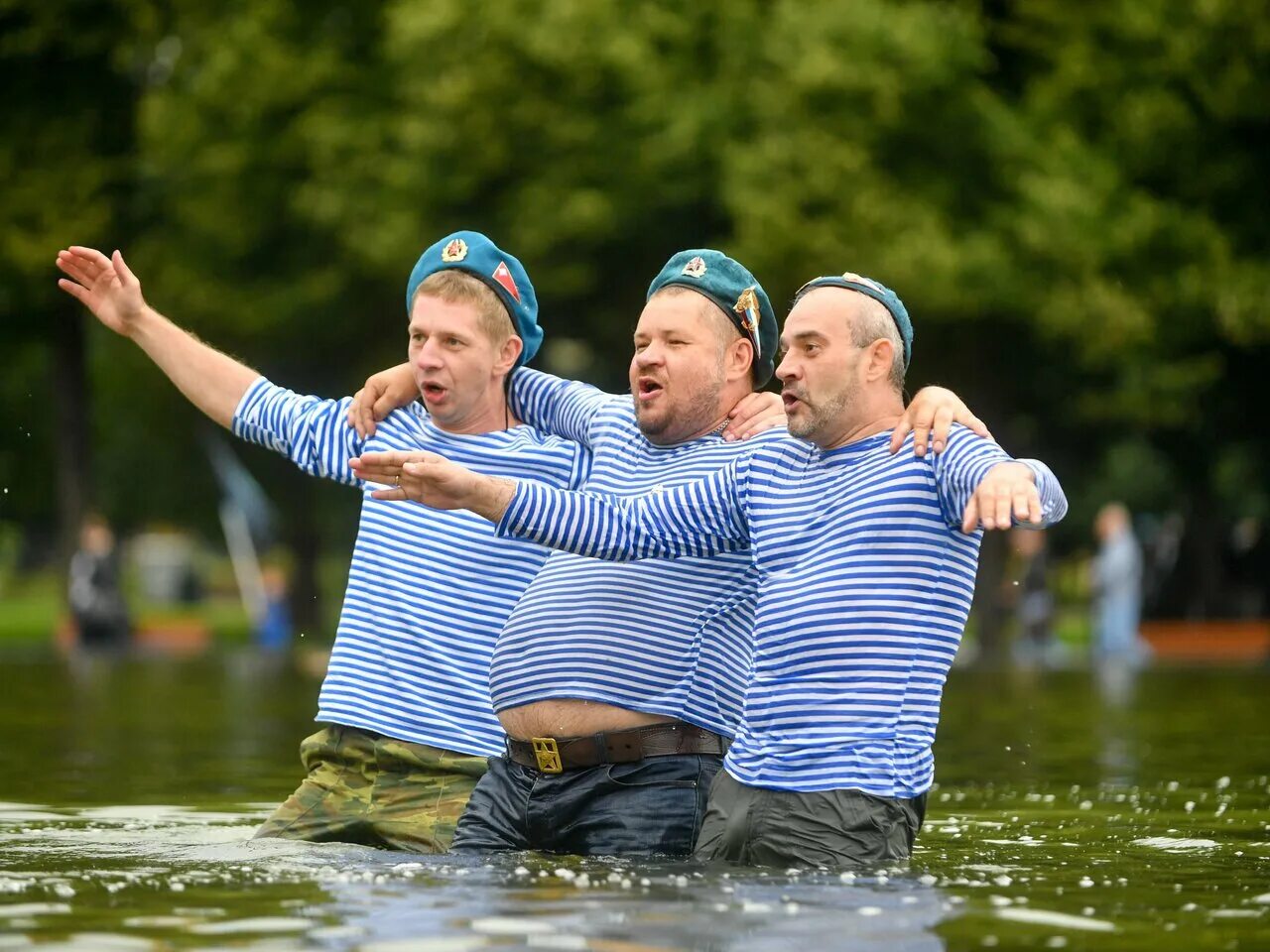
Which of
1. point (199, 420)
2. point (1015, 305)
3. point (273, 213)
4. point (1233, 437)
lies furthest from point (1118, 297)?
point (199, 420)

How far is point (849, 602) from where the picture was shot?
7.14m

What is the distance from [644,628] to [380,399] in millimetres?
1333

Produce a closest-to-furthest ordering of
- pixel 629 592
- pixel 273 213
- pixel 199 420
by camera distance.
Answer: pixel 629 592, pixel 273 213, pixel 199 420

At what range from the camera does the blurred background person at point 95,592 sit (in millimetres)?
37281

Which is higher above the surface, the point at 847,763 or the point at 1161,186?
the point at 1161,186

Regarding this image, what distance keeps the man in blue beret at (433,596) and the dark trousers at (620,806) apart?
43 cm

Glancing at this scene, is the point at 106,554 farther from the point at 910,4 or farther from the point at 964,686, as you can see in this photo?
the point at 964,686

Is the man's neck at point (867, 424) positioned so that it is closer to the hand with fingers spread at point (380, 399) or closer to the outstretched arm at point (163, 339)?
the hand with fingers spread at point (380, 399)

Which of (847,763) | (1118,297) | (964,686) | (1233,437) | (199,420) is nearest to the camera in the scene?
(847,763)

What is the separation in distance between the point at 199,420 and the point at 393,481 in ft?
127

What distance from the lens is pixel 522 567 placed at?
26.9 feet

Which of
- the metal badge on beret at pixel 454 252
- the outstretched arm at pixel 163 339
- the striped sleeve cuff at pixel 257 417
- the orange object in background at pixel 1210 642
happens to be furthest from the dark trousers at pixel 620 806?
the orange object in background at pixel 1210 642

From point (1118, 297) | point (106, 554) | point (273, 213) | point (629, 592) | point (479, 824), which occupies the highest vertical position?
point (273, 213)

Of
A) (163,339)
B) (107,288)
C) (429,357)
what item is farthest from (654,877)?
(107,288)
